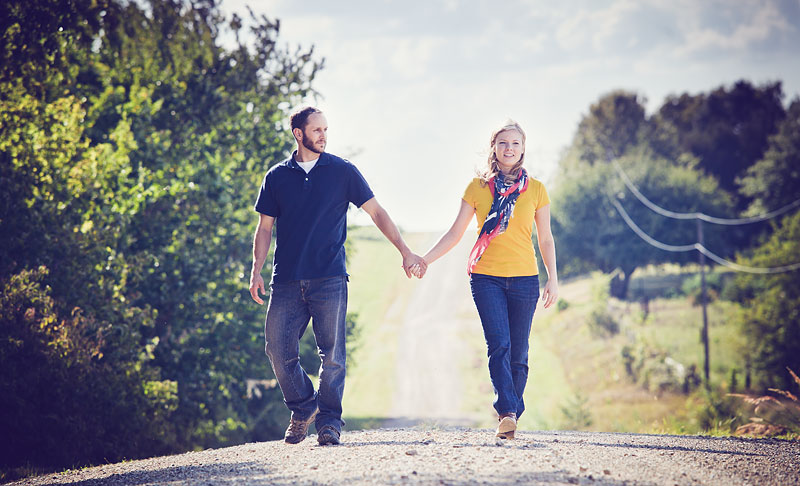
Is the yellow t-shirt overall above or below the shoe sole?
above

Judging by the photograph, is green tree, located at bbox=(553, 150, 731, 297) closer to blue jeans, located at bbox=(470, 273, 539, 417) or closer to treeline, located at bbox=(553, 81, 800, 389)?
treeline, located at bbox=(553, 81, 800, 389)

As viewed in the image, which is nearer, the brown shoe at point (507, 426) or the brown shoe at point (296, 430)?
the brown shoe at point (507, 426)

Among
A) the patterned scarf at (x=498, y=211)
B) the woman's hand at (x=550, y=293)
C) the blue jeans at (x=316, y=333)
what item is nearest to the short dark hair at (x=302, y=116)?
the blue jeans at (x=316, y=333)

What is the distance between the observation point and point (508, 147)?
21.5 ft

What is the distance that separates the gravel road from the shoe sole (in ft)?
0.29

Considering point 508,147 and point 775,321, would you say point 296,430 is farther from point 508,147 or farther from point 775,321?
point 775,321

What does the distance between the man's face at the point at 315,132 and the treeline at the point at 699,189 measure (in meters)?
33.2

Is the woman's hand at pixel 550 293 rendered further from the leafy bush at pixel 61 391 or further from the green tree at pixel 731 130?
the green tree at pixel 731 130

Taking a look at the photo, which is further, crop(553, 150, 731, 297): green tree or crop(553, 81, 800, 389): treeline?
crop(553, 150, 731, 297): green tree

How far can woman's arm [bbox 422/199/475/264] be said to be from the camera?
6.70m

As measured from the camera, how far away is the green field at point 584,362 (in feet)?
85.0

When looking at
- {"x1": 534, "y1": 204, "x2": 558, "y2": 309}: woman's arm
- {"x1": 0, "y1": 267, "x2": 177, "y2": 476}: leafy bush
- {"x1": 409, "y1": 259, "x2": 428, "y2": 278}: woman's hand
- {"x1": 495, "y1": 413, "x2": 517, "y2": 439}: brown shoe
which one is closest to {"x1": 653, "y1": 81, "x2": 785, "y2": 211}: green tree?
{"x1": 0, "y1": 267, "x2": 177, "y2": 476}: leafy bush

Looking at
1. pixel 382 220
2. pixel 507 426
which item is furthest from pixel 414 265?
pixel 507 426

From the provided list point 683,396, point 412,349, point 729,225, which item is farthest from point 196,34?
point 729,225
